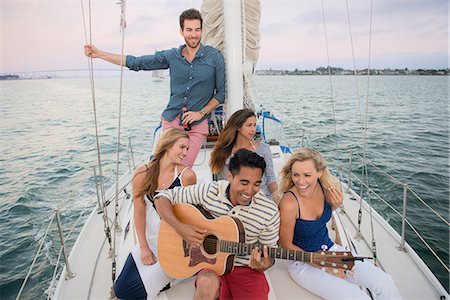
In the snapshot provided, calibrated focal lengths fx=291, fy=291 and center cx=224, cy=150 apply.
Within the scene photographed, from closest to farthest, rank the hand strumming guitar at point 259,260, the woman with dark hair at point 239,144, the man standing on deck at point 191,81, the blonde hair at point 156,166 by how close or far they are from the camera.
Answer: the hand strumming guitar at point 259,260 < the blonde hair at point 156,166 < the woman with dark hair at point 239,144 < the man standing on deck at point 191,81

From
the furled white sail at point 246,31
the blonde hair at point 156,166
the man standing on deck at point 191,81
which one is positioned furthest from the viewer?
the furled white sail at point 246,31

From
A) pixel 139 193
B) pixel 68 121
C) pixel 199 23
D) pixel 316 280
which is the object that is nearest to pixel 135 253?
pixel 139 193

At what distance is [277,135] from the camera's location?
20.6ft

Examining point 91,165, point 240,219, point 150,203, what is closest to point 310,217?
point 240,219

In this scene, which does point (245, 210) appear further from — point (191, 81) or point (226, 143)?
point (191, 81)

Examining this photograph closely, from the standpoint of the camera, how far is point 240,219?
202 cm

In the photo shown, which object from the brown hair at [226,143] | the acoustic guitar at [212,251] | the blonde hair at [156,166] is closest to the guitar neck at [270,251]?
the acoustic guitar at [212,251]

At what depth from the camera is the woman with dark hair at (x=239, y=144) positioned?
284 cm

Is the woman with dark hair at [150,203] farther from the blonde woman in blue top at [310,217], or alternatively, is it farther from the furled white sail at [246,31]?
the furled white sail at [246,31]

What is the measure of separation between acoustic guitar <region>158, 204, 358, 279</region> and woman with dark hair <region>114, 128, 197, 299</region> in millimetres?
161

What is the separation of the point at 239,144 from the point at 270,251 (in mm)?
1271

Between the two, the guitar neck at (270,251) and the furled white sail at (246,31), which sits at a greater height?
the furled white sail at (246,31)

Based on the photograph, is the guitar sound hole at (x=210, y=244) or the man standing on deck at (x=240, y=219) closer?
the man standing on deck at (x=240, y=219)

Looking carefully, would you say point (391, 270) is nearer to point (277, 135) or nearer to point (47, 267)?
point (277, 135)
